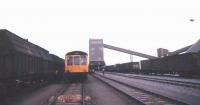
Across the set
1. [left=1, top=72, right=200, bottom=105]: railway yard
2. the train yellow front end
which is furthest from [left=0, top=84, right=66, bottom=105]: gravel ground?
the train yellow front end

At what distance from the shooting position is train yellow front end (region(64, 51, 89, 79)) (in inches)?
902

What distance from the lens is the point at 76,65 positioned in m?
23.2

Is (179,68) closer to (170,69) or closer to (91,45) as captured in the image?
(170,69)

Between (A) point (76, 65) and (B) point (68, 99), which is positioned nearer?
(B) point (68, 99)

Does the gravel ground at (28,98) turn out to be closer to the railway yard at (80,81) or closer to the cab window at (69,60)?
the railway yard at (80,81)

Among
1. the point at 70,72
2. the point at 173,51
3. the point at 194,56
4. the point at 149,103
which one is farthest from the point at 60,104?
the point at 173,51

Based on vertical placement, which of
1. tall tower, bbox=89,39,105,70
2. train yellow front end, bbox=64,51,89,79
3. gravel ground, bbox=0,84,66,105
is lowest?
gravel ground, bbox=0,84,66,105

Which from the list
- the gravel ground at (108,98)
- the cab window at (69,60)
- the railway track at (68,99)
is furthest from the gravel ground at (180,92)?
the cab window at (69,60)

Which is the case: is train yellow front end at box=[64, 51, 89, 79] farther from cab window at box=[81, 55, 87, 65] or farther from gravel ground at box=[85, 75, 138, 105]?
gravel ground at box=[85, 75, 138, 105]

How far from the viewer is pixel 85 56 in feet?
78.6

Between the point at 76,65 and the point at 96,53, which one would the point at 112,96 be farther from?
the point at 96,53

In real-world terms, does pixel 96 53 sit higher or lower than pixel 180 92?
higher

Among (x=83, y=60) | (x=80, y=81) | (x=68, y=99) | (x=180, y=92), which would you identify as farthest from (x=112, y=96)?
(x=80, y=81)

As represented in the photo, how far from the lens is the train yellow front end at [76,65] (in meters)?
22.9
